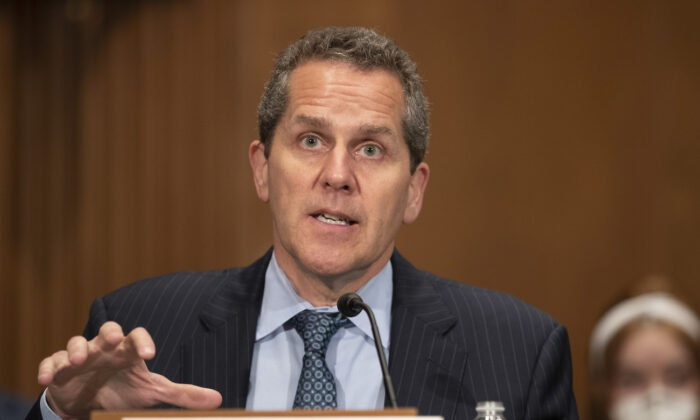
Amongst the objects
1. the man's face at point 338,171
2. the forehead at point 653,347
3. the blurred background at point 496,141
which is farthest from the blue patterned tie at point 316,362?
the blurred background at point 496,141

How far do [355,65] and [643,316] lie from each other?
98 cm

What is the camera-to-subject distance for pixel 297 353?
2.16m

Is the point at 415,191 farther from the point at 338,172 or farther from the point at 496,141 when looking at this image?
the point at 496,141

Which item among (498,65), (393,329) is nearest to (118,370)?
(393,329)

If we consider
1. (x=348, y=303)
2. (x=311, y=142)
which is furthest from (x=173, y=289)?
(x=348, y=303)

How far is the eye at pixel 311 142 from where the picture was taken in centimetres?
219

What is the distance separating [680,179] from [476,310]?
86.3 inches

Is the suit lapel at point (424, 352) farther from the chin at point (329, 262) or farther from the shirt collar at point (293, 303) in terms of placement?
the chin at point (329, 262)

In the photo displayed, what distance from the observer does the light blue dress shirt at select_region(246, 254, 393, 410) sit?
6.83ft

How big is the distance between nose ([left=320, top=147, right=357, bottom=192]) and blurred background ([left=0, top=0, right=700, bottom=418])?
1.93 meters

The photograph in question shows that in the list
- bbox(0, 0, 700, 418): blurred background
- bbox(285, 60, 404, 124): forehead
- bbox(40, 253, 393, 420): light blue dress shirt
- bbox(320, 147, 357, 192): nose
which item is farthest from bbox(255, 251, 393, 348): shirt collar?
bbox(0, 0, 700, 418): blurred background

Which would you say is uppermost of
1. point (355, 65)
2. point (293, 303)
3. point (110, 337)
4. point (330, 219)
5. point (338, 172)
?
point (355, 65)

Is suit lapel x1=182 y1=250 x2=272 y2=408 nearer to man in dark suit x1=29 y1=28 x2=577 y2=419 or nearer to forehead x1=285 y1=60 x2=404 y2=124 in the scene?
man in dark suit x1=29 y1=28 x2=577 y2=419

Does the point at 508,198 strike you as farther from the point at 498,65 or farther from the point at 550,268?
the point at 498,65
